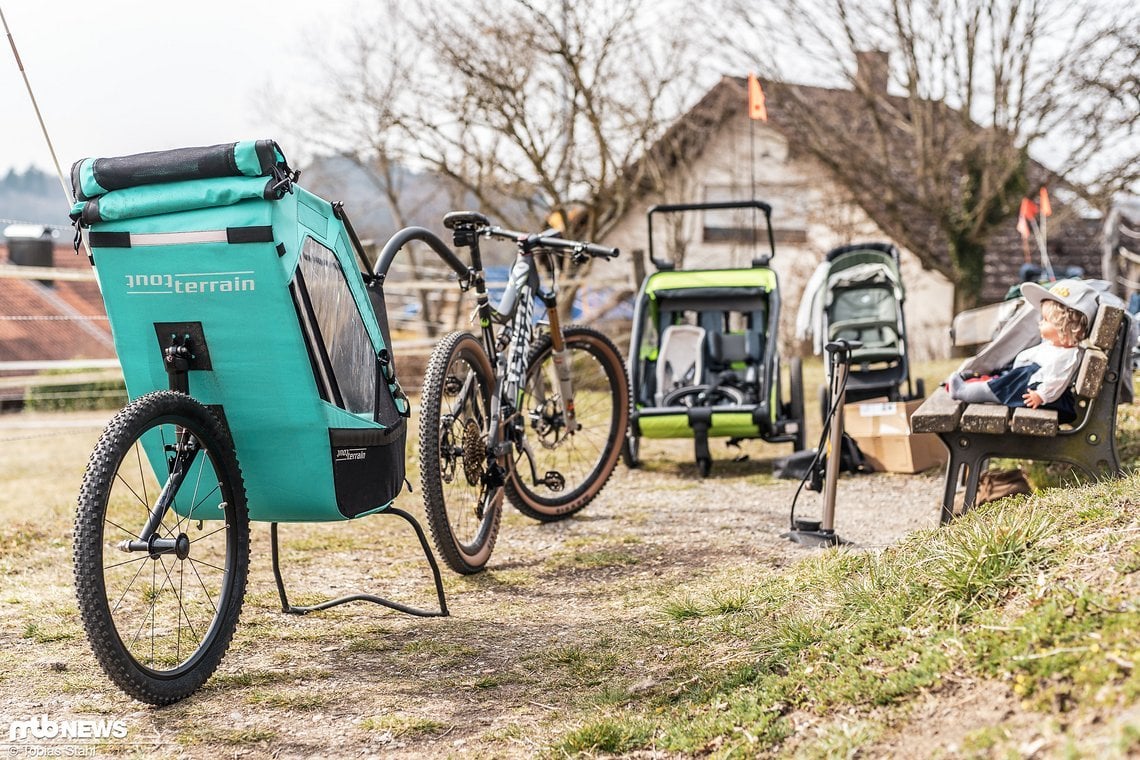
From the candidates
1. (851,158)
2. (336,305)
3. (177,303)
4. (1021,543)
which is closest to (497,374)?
(336,305)

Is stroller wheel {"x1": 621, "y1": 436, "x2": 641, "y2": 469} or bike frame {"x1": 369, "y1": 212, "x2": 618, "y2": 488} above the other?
bike frame {"x1": 369, "y1": 212, "x2": 618, "y2": 488}

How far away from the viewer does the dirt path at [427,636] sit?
3.05 metres

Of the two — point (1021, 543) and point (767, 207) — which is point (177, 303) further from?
point (767, 207)

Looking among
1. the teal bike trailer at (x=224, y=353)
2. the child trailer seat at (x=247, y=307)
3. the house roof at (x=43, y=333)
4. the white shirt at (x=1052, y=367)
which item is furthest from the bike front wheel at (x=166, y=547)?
the house roof at (x=43, y=333)

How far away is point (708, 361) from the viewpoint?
308 inches

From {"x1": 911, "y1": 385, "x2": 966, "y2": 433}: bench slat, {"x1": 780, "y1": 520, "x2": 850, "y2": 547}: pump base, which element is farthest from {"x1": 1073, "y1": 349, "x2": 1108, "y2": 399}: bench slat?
{"x1": 780, "y1": 520, "x2": 850, "y2": 547}: pump base

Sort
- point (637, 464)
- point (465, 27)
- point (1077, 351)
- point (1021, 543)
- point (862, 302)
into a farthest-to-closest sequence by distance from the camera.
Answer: point (465, 27)
point (862, 302)
point (637, 464)
point (1077, 351)
point (1021, 543)

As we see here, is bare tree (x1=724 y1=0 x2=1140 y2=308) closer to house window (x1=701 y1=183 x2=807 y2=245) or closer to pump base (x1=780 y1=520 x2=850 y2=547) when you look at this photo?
house window (x1=701 y1=183 x2=807 y2=245)

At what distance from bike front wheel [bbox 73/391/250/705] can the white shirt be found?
332cm

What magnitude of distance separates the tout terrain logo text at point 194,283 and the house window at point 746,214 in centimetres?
1559

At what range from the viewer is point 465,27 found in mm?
14969

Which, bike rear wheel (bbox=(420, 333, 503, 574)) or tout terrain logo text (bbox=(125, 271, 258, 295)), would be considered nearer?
tout terrain logo text (bbox=(125, 271, 258, 295))

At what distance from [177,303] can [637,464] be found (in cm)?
447

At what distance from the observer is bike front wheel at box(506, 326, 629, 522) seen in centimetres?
539
